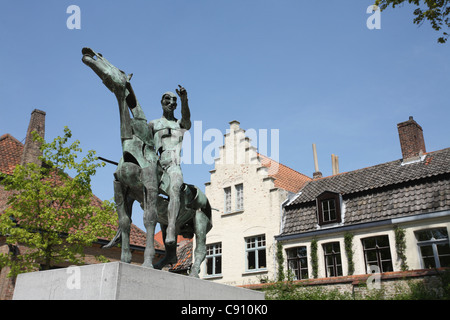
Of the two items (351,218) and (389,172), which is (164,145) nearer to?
(351,218)

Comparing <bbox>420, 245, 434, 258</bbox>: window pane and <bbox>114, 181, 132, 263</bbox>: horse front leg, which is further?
<bbox>420, 245, 434, 258</bbox>: window pane

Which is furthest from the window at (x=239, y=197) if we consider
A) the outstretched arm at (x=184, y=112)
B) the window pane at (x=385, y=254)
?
the outstretched arm at (x=184, y=112)

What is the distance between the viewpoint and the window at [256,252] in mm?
25906

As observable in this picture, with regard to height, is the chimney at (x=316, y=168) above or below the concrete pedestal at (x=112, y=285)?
above

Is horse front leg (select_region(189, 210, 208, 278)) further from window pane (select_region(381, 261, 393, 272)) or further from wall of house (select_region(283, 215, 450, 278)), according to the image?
window pane (select_region(381, 261, 393, 272))

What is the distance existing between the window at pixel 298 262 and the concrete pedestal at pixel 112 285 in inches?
762

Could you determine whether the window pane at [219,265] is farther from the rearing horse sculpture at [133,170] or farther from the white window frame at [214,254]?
the rearing horse sculpture at [133,170]

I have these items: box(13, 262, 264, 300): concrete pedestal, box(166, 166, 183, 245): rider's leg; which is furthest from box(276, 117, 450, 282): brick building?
box(13, 262, 264, 300): concrete pedestal

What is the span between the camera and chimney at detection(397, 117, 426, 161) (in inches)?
998

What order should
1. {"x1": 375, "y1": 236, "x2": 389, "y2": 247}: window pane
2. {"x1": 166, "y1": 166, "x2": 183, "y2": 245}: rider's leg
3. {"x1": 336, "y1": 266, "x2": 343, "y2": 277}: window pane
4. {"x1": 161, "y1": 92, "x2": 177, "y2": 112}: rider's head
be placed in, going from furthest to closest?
{"x1": 336, "y1": 266, "x2": 343, "y2": 277}: window pane, {"x1": 375, "y1": 236, "x2": 389, "y2": 247}: window pane, {"x1": 161, "y1": 92, "x2": 177, "y2": 112}: rider's head, {"x1": 166, "y1": 166, "x2": 183, "y2": 245}: rider's leg

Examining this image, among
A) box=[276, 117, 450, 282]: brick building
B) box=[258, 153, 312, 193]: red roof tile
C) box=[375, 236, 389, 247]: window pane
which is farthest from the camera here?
box=[258, 153, 312, 193]: red roof tile

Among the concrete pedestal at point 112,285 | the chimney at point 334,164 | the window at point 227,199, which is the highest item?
the chimney at point 334,164

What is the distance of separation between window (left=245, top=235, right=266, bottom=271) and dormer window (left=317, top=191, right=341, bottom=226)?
4.16m

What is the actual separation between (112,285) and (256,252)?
73.1ft
